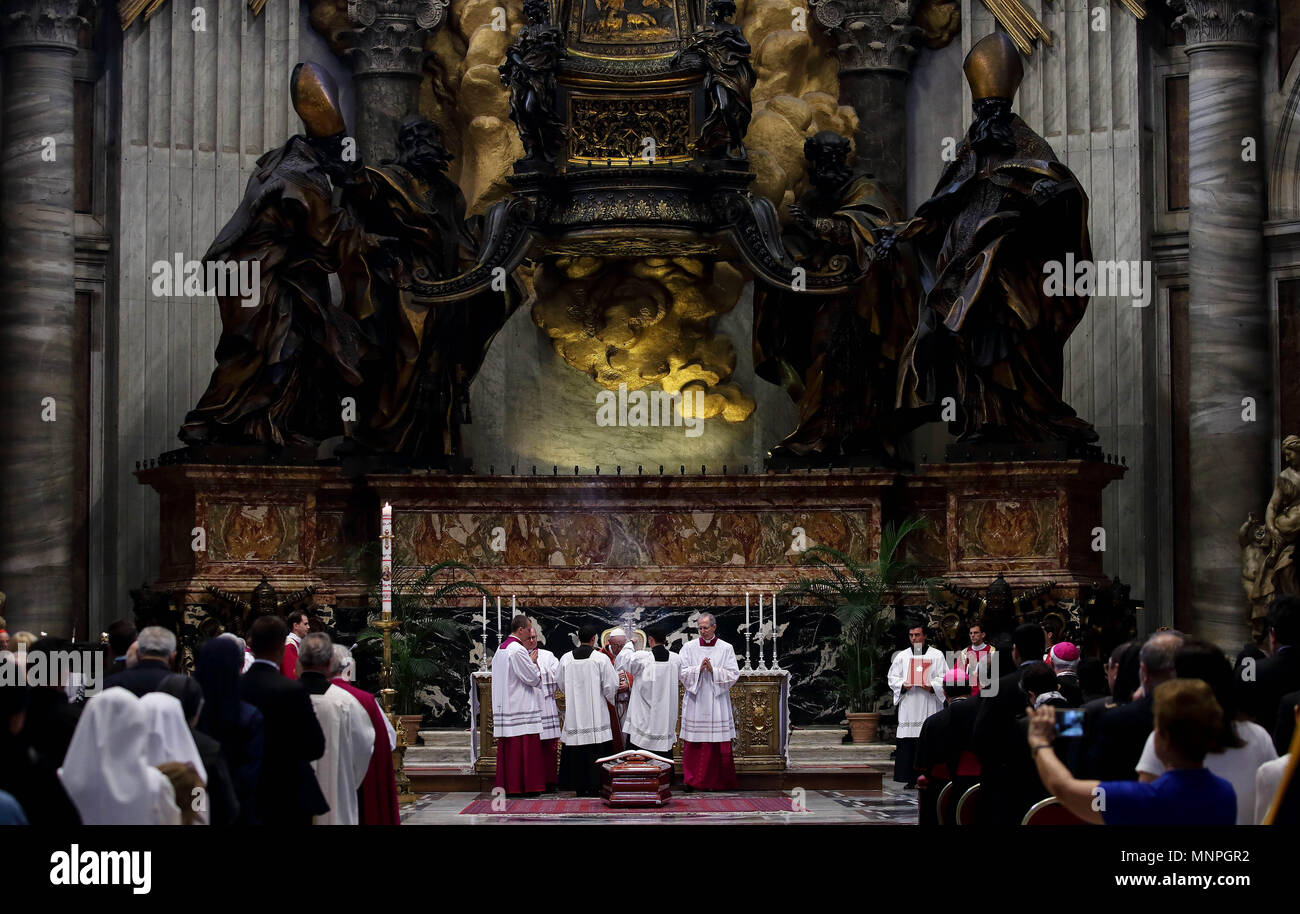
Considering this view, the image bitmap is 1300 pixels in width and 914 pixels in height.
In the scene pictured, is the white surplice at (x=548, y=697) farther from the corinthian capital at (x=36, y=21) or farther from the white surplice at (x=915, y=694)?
the corinthian capital at (x=36, y=21)

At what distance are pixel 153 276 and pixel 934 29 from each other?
828 cm

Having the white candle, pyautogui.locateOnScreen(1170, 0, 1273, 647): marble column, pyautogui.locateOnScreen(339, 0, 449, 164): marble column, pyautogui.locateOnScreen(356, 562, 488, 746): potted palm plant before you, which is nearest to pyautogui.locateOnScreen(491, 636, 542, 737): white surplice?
pyautogui.locateOnScreen(356, 562, 488, 746): potted palm plant

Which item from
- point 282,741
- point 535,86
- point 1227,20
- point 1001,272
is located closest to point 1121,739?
point 282,741

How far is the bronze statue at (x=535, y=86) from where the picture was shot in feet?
63.2

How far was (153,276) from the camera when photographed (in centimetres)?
2058

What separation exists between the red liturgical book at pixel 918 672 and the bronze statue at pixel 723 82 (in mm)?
5495

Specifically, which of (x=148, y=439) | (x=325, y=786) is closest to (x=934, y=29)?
(x=148, y=439)

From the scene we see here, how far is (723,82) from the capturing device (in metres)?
19.3

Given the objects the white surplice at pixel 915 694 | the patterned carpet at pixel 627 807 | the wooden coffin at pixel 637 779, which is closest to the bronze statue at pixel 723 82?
the white surplice at pixel 915 694

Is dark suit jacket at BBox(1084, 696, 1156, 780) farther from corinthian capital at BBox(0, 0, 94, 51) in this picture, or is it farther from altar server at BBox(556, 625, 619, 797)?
corinthian capital at BBox(0, 0, 94, 51)

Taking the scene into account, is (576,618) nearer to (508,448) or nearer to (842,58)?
(508,448)

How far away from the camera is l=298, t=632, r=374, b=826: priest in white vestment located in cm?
955

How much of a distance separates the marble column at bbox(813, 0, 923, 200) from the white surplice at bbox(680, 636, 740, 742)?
7158 millimetres

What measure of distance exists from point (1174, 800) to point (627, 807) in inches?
349
